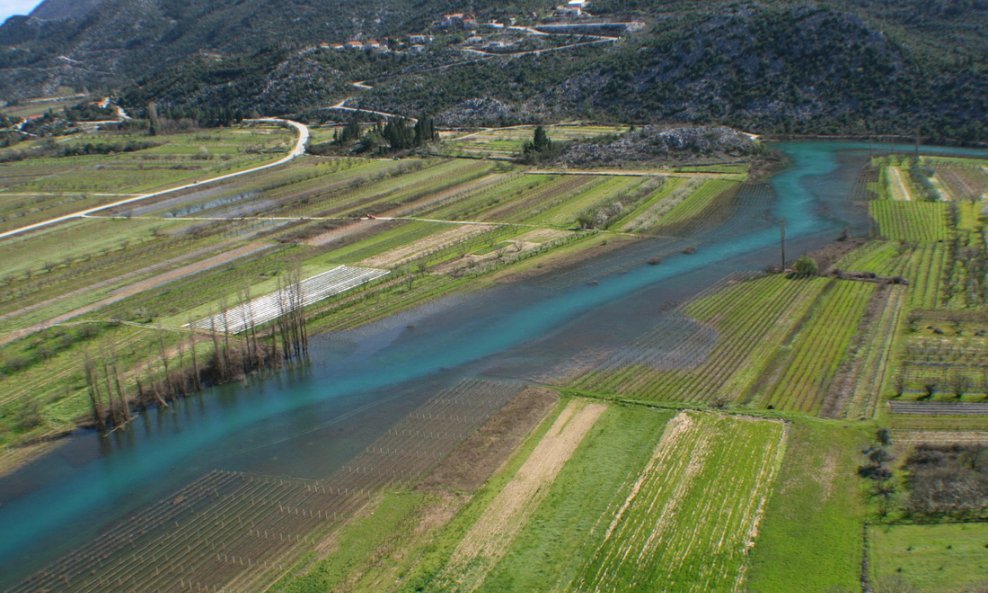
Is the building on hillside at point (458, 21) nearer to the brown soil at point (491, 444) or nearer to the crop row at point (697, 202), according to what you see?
the crop row at point (697, 202)

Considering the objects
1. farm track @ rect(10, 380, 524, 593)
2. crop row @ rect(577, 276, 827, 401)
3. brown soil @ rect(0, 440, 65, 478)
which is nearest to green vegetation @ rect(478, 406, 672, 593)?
crop row @ rect(577, 276, 827, 401)

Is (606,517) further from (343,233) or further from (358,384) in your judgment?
(343,233)

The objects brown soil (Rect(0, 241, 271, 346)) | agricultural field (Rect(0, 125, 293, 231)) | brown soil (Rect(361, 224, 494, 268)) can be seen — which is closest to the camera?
brown soil (Rect(0, 241, 271, 346))

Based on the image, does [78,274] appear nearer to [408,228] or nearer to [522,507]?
[408,228]

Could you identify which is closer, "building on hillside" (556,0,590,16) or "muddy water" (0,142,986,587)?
"muddy water" (0,142,986,587)

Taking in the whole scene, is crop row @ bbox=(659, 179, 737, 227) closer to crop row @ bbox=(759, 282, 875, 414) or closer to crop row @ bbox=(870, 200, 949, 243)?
crop row @ bbox=(870, 200, 949, 243)

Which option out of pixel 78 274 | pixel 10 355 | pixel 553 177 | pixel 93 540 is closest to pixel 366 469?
pixel 93 540
